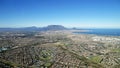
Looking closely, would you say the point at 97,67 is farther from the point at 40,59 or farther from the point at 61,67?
the point at 40,59

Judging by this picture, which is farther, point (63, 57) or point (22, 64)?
point (63, 57)

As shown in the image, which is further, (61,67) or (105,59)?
(105,59)

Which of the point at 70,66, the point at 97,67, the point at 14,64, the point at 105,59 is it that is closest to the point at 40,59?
the point at 14,64

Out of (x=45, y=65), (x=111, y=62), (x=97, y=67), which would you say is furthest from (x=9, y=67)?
(x=111, y=62)

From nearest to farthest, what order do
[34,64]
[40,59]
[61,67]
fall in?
[61,67] < [34,64] < [40,59]

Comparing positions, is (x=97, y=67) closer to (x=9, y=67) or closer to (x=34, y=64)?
(x=34, y=64)

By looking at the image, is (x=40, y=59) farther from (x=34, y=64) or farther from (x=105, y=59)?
(x=105, y=59)

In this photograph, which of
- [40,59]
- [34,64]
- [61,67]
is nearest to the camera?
[61,67]
